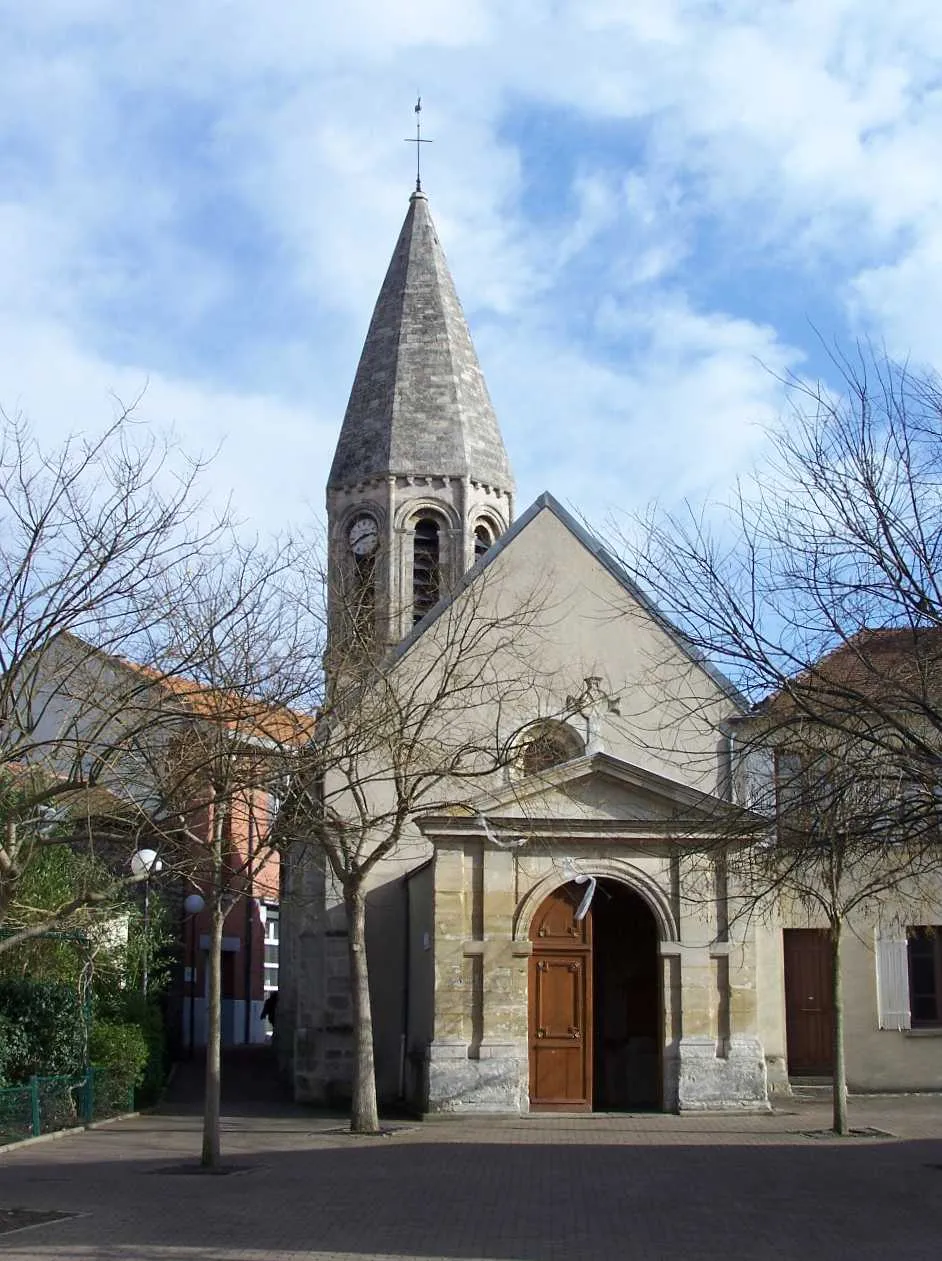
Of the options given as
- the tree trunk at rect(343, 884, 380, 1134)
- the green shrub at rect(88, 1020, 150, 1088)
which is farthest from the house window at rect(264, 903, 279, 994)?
the tree trunk at rect(343, 884, 380, 1134)

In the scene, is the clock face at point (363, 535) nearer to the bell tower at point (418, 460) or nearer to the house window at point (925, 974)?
the bell tower at point (418, 460)

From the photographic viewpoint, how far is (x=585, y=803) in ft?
73.5

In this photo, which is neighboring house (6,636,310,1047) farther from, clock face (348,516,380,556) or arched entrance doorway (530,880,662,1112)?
clock face (348,516,380,556)

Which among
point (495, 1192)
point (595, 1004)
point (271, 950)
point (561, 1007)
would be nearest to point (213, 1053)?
point (495, 1192)

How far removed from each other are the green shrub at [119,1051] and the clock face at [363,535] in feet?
45.4

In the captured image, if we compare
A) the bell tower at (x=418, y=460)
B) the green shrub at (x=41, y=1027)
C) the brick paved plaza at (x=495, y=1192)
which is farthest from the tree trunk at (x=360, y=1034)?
the bell tower at (x=418, y=460)

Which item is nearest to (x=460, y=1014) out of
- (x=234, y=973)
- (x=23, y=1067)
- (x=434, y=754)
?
(x=434, y=754)

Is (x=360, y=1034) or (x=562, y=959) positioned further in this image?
(x=562, y=959)

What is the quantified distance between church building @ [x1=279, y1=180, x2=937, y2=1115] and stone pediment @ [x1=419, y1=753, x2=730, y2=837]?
0.03 m

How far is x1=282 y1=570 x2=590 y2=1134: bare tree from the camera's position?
56.5 feet

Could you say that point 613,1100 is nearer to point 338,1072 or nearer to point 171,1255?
point 338,1072

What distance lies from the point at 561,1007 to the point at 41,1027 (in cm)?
708

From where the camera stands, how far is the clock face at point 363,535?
33.7 meters

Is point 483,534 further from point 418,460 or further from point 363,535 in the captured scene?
point 363,535
